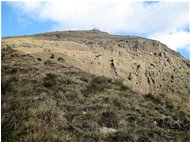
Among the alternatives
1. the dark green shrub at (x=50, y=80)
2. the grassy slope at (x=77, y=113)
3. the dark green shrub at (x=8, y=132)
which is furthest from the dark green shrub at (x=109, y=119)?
the dark green shrub at (x=50, y=80)

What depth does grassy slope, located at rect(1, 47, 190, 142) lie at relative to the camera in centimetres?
853

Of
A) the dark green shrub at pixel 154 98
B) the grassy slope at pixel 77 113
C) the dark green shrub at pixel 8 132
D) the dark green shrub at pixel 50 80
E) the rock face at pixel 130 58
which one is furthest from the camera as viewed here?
the rock face at pixel 130 58

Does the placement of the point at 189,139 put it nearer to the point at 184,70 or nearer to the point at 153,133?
the point at 153,133

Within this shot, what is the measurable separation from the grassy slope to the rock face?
52.2 feet

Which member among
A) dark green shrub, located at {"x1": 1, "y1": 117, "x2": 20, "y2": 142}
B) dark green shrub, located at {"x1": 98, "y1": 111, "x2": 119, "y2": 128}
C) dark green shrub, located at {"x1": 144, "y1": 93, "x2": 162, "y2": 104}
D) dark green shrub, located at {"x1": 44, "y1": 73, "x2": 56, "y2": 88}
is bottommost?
dark green shrub, located at {"x1": 144, "y1": 93, "x2": 162, "y2": 104}

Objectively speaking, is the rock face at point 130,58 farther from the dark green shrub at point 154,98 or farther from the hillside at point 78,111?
the dark green shrub at point 154,98

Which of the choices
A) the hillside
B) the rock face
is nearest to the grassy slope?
the hillside

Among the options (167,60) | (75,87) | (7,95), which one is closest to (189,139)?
(7,95)

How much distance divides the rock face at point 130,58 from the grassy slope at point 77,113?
15906 millimetres

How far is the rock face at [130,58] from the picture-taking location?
34812 mm

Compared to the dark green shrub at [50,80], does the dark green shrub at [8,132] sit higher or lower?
lower

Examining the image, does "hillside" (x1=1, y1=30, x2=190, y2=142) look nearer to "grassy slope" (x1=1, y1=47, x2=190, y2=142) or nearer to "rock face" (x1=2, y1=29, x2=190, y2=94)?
"grassy slope" (x1=1, y1=47, x2=190, y2=142)

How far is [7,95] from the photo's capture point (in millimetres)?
11500

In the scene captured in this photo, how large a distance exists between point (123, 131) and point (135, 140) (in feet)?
1.48
